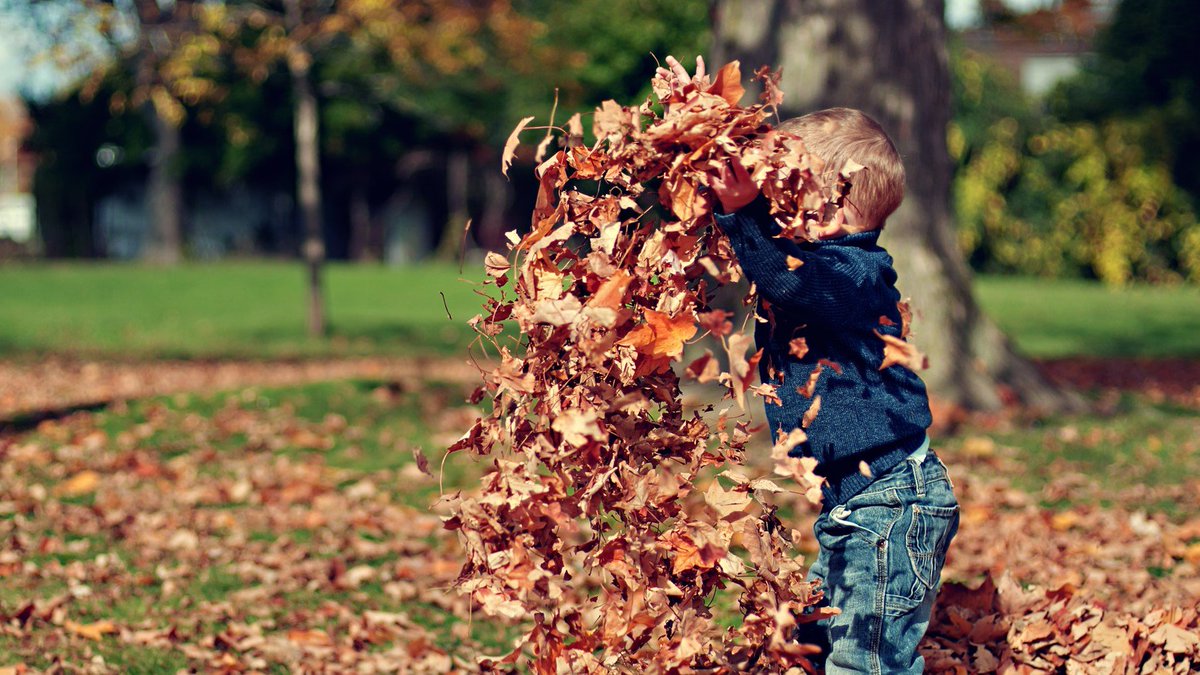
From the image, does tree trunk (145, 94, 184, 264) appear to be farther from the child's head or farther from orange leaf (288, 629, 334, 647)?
the child's head

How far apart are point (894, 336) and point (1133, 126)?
23.2 meters

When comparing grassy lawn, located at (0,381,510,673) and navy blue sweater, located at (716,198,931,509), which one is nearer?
navy blue sweater, located at (716,198,931,509)

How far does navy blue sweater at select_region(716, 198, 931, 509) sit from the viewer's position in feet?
8.41

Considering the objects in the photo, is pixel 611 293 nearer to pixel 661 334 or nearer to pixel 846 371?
pixel 661 334

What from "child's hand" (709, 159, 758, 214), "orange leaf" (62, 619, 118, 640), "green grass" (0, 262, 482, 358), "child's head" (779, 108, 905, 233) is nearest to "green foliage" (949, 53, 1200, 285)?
"green grass" (0, 262, 482, 358)

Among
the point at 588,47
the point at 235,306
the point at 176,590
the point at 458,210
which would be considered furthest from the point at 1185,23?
the point at 176,590

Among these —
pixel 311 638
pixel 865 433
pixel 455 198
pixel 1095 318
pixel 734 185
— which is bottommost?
pixel 455 198

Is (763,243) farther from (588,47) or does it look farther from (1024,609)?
(588,47)

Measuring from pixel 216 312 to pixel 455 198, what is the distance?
67.8 ft

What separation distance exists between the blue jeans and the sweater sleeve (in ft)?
1.37

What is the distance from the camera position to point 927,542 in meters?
2.66

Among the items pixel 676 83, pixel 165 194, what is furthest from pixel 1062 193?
pixel 676 83

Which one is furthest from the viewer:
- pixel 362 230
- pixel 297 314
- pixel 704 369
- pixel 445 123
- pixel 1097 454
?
pixel 362 230

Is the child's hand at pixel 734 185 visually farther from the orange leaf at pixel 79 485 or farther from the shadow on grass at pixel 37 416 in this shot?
the shadow on grass at pixel 37 416
